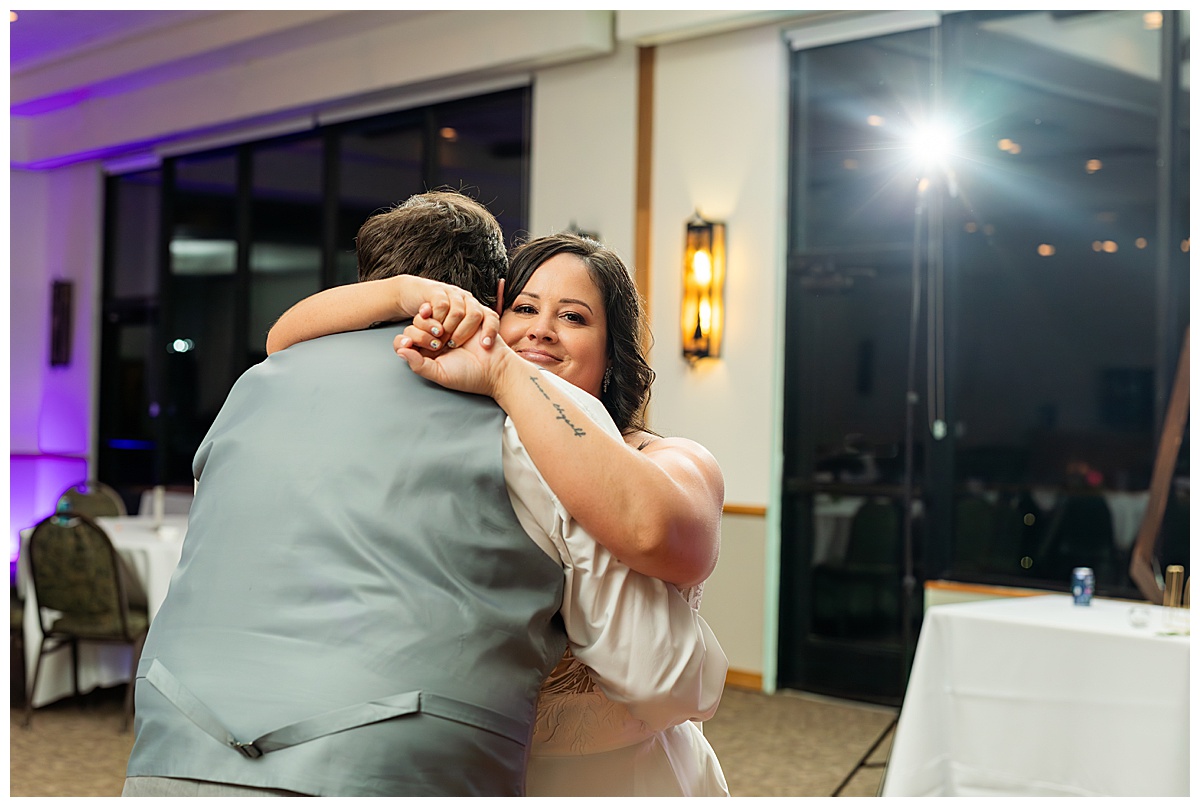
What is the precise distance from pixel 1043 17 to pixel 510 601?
4957mm

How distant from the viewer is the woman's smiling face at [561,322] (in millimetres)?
1776

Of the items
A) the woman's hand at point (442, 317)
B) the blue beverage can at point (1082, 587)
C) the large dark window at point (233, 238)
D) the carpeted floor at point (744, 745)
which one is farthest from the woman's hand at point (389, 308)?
the large dark window at point (233, 238)

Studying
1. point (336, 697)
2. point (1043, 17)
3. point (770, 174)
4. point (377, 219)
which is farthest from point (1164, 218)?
point (336, 697)

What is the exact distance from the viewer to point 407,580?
1241 mm

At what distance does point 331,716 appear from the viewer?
121cm

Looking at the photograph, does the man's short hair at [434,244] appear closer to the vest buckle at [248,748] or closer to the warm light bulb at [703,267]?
the vest buckle at [248,748]

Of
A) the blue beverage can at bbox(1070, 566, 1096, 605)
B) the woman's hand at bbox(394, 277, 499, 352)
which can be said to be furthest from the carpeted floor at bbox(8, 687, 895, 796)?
the woman's hand at bbox(394, 277, 499, 352)

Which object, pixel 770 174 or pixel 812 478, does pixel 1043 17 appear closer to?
pixel 770 174

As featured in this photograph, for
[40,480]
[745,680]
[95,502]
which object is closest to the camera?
[745,680]

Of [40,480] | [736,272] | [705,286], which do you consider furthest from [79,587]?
[40,480]

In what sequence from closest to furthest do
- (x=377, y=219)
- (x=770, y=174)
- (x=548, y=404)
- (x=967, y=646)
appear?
1. (x=548, y=404)
2. (x=377, y=219)
3. (x=967, y=646)
4. (x=770, y=174)

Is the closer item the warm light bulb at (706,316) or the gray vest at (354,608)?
the gray vest at (354,608)

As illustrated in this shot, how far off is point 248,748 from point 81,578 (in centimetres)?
432

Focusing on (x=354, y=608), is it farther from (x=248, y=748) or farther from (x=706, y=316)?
(x=706, y=316)
